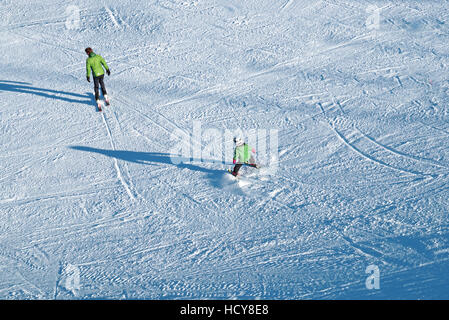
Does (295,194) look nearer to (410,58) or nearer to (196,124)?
(196,124)

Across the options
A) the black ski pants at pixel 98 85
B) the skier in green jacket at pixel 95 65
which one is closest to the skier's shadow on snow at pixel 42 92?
the black ski pants at pixel 98 85

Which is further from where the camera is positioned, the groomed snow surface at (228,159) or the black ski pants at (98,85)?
the black ski pants at (98,85)

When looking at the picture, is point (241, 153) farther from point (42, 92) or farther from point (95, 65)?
point (42, 92)

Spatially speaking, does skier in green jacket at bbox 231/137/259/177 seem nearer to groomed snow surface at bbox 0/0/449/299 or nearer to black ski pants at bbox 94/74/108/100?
groomed snow surface at bbox 0/0/449/299

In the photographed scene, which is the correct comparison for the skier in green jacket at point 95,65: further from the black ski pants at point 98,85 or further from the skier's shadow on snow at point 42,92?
the skier's shadow on snow at point 42,92

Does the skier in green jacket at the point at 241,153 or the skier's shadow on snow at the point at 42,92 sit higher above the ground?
the skier's shadow on snow at the point at 42,92

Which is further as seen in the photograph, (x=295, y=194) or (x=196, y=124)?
(x=196, y=124)
